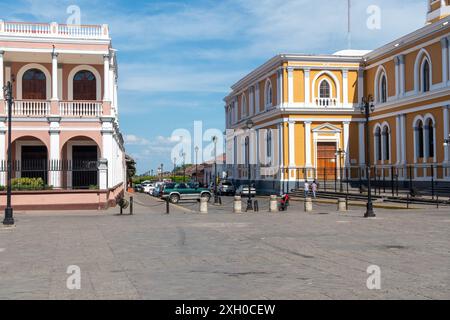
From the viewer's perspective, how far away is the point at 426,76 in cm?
4400

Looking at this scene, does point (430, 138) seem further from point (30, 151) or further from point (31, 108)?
point (30, 151)

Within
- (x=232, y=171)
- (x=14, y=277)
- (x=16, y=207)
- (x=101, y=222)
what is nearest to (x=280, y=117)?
(x=232, y=171)

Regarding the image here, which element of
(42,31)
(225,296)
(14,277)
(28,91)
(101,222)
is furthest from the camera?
(28,91)

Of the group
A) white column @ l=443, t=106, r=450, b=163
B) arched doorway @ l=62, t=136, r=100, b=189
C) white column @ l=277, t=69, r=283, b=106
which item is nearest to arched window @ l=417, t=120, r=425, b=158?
white column @ l=443, t=106, r=450, b=163

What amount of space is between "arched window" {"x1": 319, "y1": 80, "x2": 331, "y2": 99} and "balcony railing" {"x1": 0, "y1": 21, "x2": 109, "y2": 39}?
2351 centimetres

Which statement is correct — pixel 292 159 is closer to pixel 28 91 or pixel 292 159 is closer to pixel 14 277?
pixel 28 91

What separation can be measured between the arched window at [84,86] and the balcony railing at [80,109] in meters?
3.82

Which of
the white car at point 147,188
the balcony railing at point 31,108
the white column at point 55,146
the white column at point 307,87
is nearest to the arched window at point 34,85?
the balcony railing at point 31,108

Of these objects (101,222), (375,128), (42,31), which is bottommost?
(101,222)

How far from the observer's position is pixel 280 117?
53094 millimetres

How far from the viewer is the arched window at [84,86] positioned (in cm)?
3906

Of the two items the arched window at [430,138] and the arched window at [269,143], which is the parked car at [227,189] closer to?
the arched window at [269,143]

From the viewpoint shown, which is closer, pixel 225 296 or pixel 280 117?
pixel 225 296

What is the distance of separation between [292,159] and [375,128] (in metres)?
7.57
